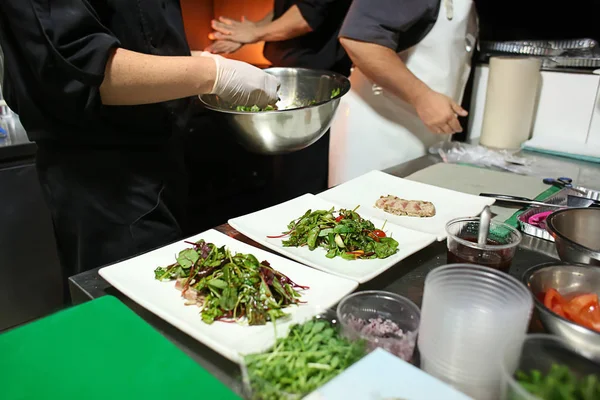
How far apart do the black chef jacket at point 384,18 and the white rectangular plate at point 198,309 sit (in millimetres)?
939

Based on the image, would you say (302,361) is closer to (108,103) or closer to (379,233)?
(379,233)

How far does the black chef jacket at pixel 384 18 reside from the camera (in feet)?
5.35

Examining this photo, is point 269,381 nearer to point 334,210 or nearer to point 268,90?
point 334,210

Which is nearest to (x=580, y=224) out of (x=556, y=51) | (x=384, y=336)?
(x=384, y=336)

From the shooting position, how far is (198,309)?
0.83 meters

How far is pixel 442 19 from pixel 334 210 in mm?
947

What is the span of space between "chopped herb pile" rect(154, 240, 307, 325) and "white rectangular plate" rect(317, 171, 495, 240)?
1.42 ft

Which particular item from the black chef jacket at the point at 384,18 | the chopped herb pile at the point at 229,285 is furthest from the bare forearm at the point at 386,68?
the chopped herb pile at the point at 229,285

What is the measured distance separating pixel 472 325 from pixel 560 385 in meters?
0.12

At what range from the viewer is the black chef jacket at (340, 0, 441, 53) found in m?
1.63

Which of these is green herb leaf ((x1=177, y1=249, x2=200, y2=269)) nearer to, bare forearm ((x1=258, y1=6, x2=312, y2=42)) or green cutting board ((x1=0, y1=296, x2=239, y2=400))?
green cutting board ((x1=0, y1=296, x2=239, y2=400))

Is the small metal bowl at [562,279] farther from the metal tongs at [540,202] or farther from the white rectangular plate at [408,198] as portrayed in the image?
the metal tongs at [540,202]

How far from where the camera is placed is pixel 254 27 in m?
2.43

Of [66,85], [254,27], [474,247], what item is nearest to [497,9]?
[254,27]
